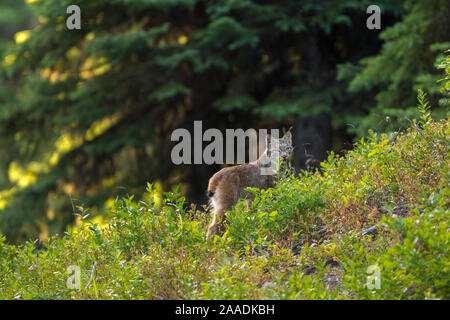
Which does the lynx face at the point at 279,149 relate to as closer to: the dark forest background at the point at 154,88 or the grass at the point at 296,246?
the grass at the point at 296,246

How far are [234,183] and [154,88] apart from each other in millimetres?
7290

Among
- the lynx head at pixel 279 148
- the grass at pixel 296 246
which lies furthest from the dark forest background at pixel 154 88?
the grass at pixel 296 246

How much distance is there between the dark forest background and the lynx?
482 cm

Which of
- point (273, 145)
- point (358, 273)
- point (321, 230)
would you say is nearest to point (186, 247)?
point (321, 230)

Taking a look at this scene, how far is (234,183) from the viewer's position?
22.4 ft

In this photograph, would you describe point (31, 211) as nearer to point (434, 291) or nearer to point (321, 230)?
point (321, 230)

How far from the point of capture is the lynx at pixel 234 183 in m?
6.68

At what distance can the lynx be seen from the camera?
6.68 metres

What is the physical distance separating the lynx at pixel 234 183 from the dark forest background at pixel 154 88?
482 centimetres

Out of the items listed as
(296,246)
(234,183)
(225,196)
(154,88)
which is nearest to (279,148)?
(234,183)

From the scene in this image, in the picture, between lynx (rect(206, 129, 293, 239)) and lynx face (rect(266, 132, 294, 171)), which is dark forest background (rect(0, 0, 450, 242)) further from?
lynx (rect(206, 129, 293, 239))

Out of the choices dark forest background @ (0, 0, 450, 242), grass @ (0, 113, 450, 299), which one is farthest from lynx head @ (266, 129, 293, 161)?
dark forest background @ (0, 0, 450, 242)

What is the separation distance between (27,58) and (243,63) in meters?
5.07
